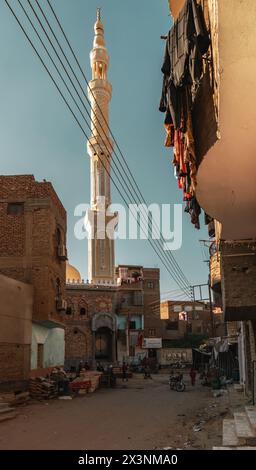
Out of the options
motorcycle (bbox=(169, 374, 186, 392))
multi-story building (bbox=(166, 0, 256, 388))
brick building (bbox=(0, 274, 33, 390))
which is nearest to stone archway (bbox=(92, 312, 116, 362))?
motorcycle (bbox=(169, 374, 186, 392))

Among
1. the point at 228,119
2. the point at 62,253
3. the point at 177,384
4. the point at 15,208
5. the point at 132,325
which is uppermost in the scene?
the point at 15,208

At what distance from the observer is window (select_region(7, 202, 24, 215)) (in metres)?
24.4

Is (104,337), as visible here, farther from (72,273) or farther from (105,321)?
(72,273)

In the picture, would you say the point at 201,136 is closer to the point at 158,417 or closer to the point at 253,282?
the point at 253,282

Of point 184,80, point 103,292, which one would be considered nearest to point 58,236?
point 184,80

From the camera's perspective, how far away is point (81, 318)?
47.0 meters

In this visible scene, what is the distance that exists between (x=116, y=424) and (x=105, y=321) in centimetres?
Answer: 3246

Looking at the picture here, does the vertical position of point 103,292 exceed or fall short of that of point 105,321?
it exceeds it

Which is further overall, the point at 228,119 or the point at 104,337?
the point at 104,337

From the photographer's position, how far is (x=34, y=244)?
78.3 ft

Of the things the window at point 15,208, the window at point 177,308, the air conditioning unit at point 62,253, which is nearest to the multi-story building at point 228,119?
the window at point 15,208

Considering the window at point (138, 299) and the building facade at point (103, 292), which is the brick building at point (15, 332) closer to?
the building facade at point (103, 292)

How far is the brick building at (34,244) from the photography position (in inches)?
918
